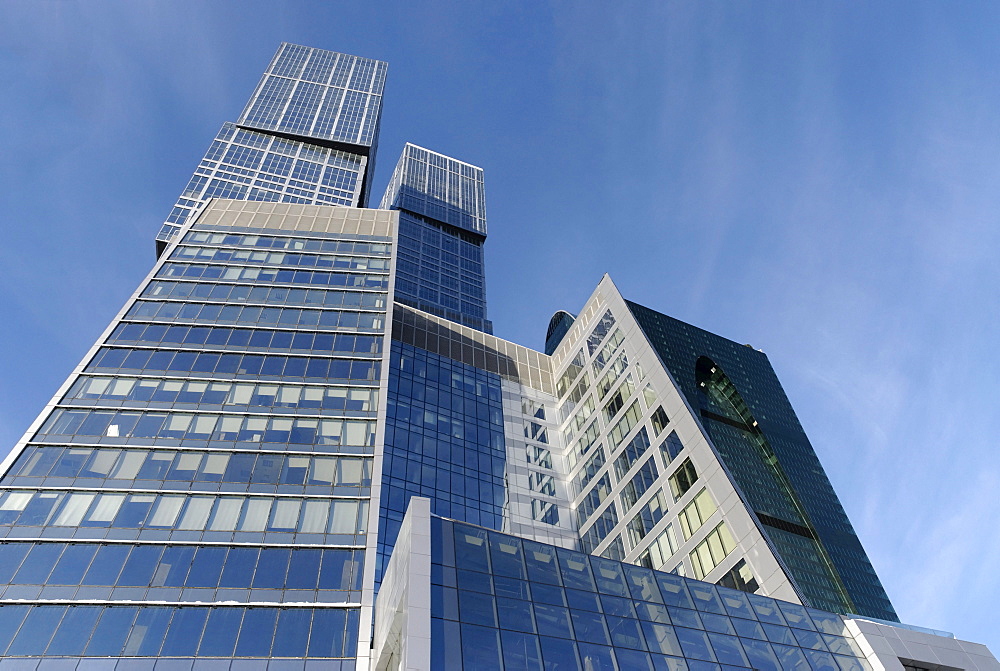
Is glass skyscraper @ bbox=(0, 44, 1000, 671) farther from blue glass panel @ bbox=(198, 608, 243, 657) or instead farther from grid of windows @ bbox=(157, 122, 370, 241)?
grid of windows @ bbox=(157, 122, 370, 241)

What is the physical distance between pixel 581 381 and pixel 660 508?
973 inches

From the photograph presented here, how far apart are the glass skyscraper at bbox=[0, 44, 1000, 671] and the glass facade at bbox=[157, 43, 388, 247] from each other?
252ft

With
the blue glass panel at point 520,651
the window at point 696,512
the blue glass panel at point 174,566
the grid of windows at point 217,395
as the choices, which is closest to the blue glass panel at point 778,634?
the blue glass panel at point 520,651

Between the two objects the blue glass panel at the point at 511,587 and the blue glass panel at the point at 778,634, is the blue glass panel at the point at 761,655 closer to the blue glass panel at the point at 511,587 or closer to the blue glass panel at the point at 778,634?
the blue glass panel at the point at 778,634

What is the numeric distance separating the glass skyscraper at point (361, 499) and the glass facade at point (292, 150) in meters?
76.8

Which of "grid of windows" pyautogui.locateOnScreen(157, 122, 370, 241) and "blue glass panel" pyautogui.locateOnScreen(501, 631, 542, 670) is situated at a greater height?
"grid of windows" pyautogui.locateOnScreen(157, 122, 370, 241)

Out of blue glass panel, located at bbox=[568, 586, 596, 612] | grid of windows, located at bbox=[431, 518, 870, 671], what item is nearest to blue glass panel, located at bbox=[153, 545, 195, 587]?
grid of windows, located at bbox=[431, 518, 870, 671]

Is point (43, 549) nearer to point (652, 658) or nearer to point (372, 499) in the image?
point (372, 499)

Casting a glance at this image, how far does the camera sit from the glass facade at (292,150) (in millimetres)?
151500

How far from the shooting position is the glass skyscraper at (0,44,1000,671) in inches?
1307

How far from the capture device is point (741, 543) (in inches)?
1932

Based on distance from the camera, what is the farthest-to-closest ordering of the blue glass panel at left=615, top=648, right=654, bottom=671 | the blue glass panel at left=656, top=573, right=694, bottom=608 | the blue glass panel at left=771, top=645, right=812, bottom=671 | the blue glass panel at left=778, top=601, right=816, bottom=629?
the blue glass panel at left=778, top=601, right=816, bottom=629, the blue glass panel at left=656, top=573, right=694, bottom=608, the blue glass panel at left=771, top=645, right=812, bottom=671, the blue glass panel at left=615, top=648, right=654, bottom=671

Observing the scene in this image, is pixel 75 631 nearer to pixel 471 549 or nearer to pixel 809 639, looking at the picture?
pixel 471 549

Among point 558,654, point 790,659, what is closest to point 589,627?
point 558,654
